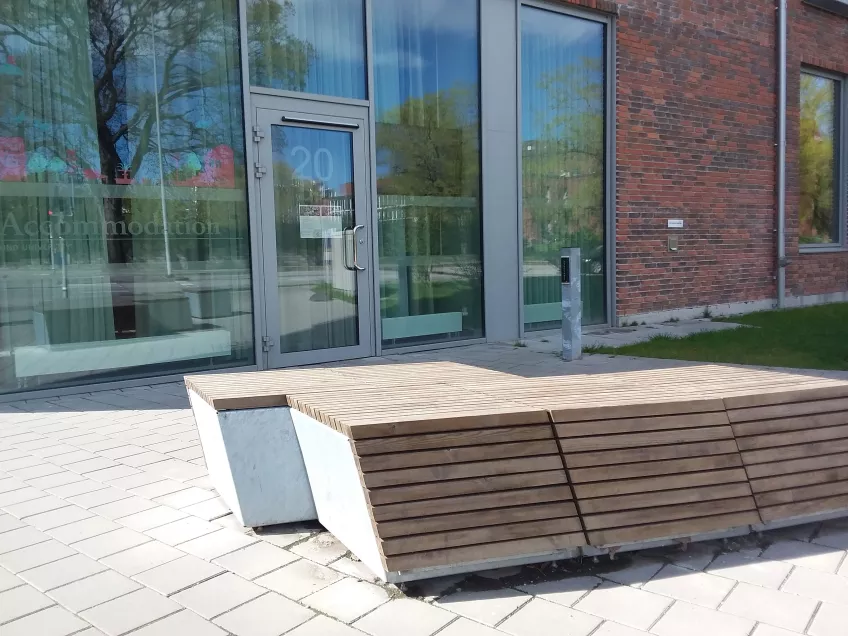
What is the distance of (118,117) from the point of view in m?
6.20

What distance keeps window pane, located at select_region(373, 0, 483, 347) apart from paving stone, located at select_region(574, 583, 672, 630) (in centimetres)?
534

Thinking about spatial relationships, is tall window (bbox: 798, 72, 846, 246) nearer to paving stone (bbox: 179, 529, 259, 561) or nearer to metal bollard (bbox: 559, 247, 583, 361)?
metal bollard (bbox: 559, 247, 583, 361)

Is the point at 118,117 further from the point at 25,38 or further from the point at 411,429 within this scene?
the point at 411,429

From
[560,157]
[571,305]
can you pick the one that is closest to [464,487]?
[571,305]

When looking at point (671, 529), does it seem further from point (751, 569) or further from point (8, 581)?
point (8, 581)

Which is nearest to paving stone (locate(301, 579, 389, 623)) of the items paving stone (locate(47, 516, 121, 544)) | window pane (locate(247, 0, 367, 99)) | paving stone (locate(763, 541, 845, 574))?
paving stone (locate(47, 516, 121, 544))

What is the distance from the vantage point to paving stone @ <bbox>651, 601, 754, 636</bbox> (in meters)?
2.22

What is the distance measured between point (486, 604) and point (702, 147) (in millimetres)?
9272

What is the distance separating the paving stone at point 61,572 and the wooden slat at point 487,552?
1216 millimetres

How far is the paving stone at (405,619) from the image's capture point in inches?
89.4

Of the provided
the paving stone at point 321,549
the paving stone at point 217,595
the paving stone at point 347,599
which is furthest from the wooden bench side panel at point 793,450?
the paving stone at point 217,595

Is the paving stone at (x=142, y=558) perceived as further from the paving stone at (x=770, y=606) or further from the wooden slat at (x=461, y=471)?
the paving stone at (x=770, y=606)

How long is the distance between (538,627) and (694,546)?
3.07 feet

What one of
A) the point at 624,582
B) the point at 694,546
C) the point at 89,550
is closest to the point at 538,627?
the point at 624,582
